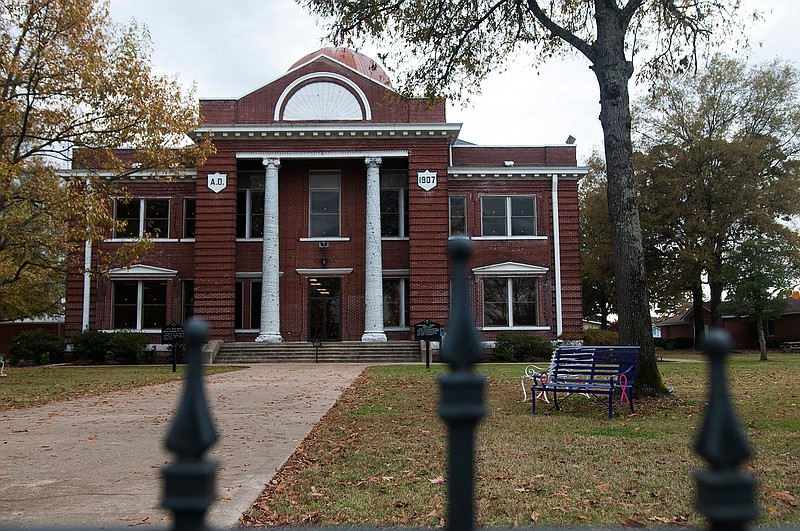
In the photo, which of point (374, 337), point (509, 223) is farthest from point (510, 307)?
point (374, 337)

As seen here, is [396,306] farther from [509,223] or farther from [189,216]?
[189,216]

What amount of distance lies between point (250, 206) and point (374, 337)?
866 centimetres

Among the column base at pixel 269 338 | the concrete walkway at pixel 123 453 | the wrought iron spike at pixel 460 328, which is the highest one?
the wrought iron spike at pixel 460 328

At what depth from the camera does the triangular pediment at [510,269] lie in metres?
31.8

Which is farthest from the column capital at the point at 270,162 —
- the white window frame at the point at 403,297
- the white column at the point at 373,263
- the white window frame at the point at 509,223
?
the white window frame at the point at 509,223

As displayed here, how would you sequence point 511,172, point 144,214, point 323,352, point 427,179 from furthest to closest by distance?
point 144,214 → point 511,172 → point 427,179 → point 323,352

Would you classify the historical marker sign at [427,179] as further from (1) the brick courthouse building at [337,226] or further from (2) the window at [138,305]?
(2) the window at [138,305]

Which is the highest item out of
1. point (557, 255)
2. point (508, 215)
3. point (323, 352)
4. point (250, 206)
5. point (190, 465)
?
point (250, 206)

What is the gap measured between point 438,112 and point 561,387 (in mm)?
22334

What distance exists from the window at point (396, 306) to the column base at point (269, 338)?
4.97 m

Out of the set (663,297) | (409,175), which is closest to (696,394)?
(409,175)

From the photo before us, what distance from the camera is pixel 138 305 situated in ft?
105

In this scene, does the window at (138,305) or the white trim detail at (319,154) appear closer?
the white trim detail at (319,154)

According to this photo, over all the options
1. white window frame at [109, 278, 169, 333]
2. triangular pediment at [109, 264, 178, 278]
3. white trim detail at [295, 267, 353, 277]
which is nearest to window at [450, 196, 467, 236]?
white trim detail at [295, 267, 353, 277]
